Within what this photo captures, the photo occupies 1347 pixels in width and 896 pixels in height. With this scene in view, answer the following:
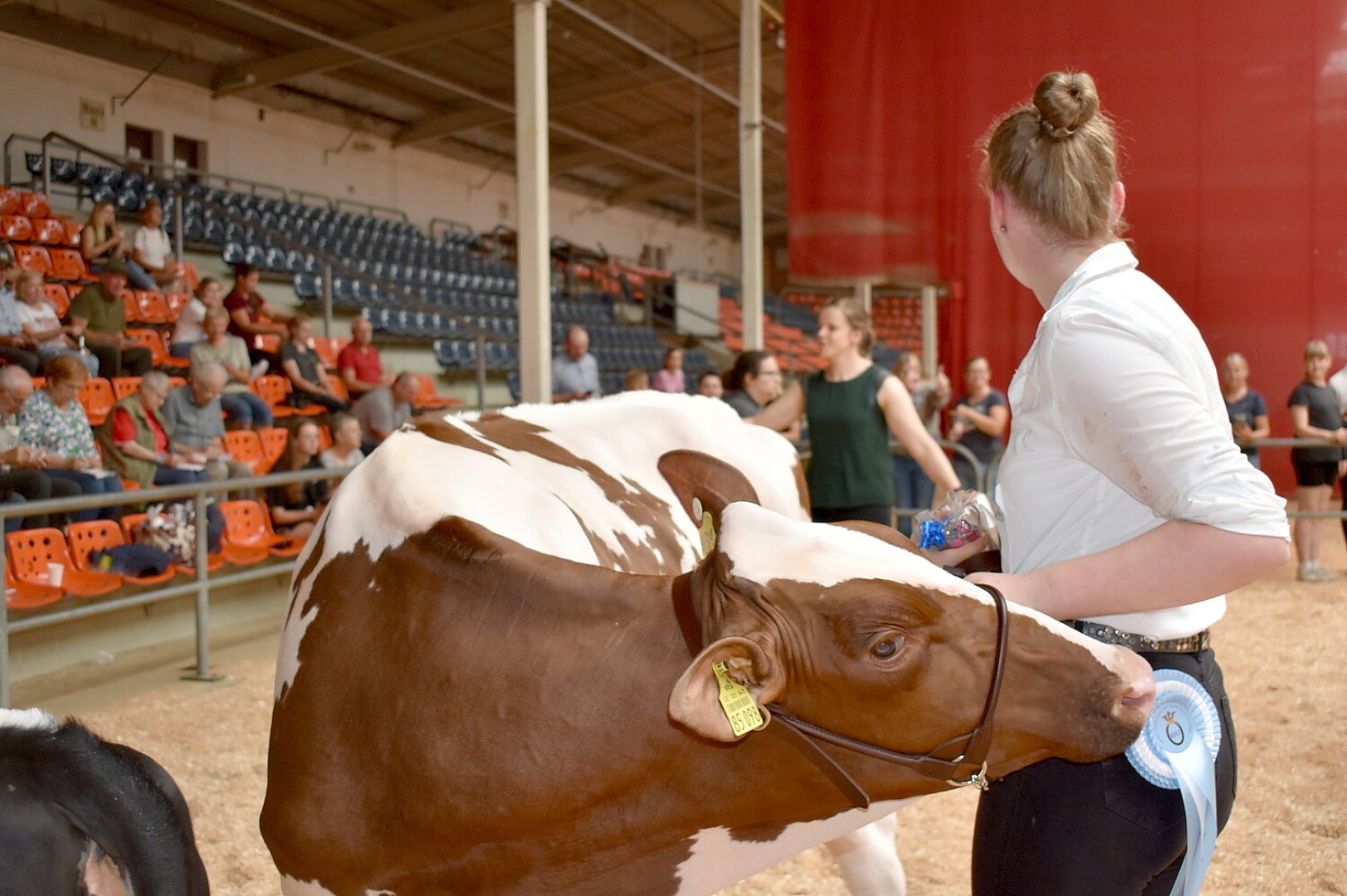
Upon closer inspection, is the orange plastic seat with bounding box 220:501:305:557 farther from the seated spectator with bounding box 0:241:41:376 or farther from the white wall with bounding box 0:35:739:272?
the white wall with bounding box 0:35:739:272

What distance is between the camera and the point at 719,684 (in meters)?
1.30

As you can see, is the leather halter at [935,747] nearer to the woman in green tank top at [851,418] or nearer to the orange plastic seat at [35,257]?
the woman in green tank top at [851,418]

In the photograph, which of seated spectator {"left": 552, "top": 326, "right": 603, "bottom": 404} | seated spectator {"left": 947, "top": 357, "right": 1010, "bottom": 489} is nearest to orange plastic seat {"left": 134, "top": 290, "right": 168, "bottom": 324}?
seated spectator {"left": 552, "top": 326, "right": 603, "bottom": 404}

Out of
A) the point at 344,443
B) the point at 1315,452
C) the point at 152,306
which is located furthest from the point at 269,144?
the point at 1315,452

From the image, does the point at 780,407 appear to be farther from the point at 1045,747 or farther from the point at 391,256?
the point at 391,256

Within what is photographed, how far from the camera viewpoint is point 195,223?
12.0 meters

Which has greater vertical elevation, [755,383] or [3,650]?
[755,383]

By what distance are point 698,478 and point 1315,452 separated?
257 inches

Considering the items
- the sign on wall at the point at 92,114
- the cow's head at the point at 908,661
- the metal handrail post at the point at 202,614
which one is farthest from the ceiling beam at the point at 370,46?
the cow's head at the point at 908,661

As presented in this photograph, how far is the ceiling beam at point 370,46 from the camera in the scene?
45.5ft

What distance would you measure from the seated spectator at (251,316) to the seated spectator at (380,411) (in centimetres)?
136

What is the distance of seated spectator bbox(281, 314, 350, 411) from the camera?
907 cm

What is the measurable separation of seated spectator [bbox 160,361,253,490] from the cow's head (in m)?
5.99

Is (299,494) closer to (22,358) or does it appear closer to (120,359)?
(22,358)
